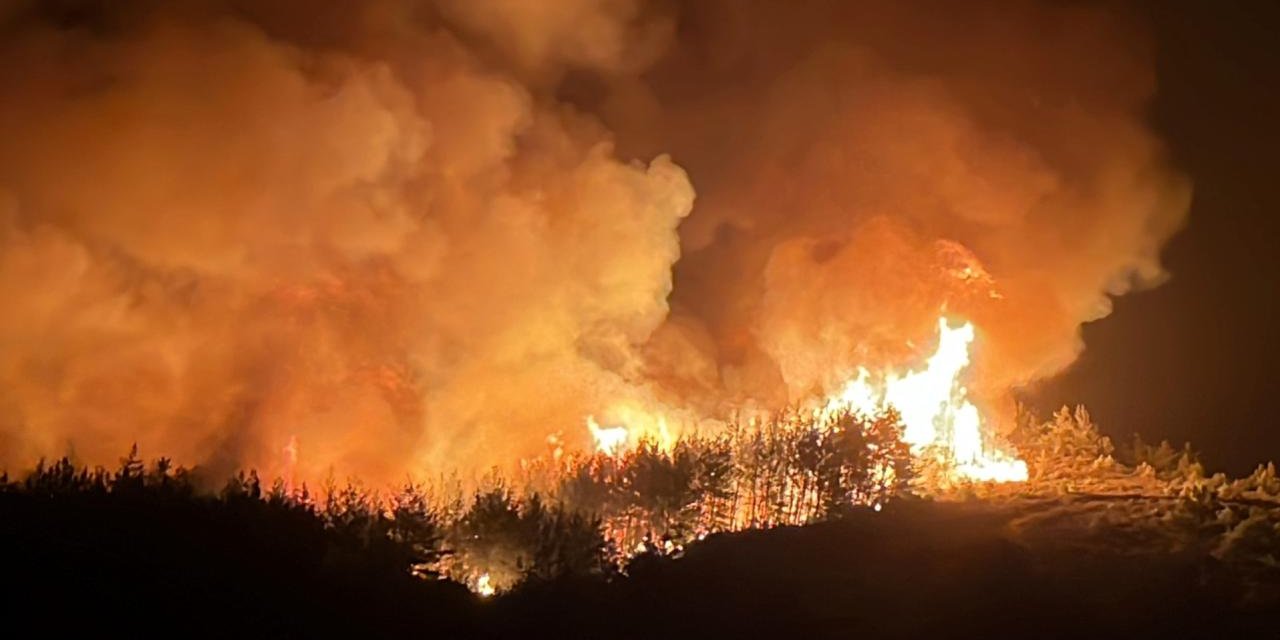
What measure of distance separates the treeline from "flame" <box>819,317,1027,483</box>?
6753 mm

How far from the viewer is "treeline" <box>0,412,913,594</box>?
26.8m

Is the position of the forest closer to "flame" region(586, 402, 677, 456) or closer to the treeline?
the treeline

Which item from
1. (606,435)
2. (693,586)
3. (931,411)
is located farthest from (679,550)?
(931,411)

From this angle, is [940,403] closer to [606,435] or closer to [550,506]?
[606,435]

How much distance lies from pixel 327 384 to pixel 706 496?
20773 millimetres

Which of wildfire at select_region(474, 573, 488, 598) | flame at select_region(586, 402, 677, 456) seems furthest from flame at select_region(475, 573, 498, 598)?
flame at select_region(586, 402, 677, 456)

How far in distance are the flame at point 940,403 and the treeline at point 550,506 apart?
675 centimetres

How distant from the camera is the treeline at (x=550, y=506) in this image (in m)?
26.8

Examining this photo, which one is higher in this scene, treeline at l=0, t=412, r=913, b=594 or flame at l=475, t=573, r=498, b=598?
treeline at l=0, t=412, r=913, b=594

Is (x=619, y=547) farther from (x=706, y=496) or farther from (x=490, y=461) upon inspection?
(x=490, y=461)

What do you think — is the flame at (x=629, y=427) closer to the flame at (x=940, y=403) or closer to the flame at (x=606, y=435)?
the flame at (x=606, y=435)

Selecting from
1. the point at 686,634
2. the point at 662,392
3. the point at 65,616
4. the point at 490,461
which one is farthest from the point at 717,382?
the point at 65,616

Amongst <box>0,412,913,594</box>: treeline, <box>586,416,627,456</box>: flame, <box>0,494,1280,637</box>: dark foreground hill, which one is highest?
<box>586,416,627,456</box>: flame

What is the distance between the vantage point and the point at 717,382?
57.4m
